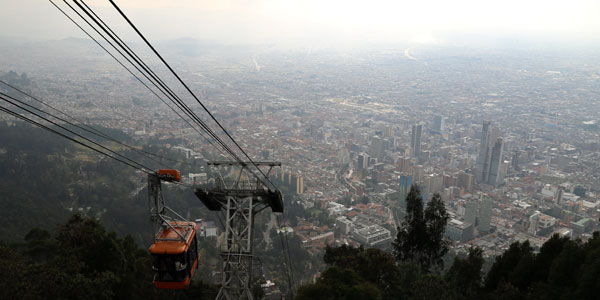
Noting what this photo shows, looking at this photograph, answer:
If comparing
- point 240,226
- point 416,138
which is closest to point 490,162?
point 416,138

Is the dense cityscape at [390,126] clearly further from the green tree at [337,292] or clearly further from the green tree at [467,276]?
the green tree at [467,276]

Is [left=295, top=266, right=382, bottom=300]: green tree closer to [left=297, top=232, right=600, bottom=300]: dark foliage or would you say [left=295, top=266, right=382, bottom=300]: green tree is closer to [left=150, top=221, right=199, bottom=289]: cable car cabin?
[left=297, top=232, right=600, bottom=300]: dark foliage

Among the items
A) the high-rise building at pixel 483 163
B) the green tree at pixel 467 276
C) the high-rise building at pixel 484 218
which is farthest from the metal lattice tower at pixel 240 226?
the high-rise building at pixel 483 163

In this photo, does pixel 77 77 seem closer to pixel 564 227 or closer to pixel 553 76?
pixel 564 227

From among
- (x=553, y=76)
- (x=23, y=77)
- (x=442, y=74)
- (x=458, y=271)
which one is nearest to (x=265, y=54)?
(x=442, y=74)

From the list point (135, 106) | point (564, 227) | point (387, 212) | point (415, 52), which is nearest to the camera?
point (564, 227)

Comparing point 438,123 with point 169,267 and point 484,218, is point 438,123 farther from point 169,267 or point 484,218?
point 169,267

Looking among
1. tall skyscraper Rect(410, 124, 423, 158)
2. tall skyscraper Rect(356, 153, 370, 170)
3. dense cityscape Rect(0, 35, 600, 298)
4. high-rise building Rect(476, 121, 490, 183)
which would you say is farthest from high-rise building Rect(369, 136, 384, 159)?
high-rise building Rect(476, 121, 490, 183)
